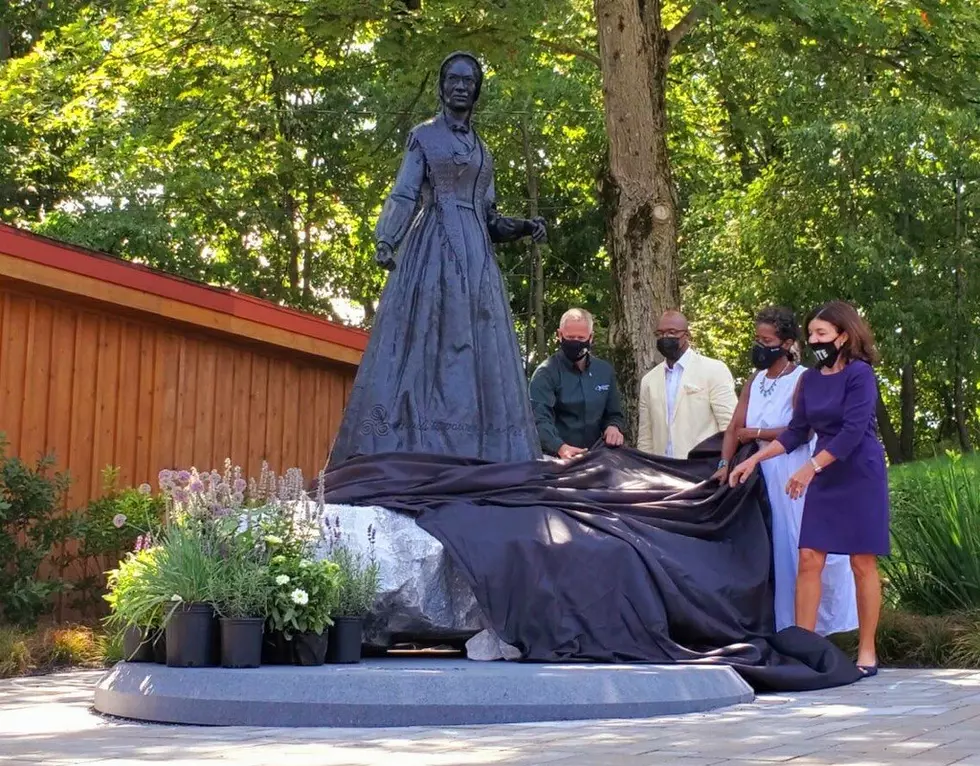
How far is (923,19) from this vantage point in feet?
45.9

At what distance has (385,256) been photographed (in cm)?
841

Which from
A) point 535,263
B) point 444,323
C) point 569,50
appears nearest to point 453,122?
point 444,323

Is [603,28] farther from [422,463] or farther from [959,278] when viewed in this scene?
[959,278]

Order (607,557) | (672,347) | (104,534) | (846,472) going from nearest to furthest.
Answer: (607,557) → (846,472) → (672,347) → (104,534)

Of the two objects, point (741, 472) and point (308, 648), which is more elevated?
point (741, 472)

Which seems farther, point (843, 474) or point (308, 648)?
point (843, 474)

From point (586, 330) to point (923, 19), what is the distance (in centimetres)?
681

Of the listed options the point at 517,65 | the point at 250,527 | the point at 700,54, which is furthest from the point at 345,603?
the point at 700,54

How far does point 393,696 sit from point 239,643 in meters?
0.84

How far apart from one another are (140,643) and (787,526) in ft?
12.4

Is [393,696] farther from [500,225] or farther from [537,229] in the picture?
[500,225]

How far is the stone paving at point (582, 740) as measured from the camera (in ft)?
15.2

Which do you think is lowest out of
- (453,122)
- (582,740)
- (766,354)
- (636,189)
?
(582,740)

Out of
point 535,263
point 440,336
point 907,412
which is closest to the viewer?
point 440,336
